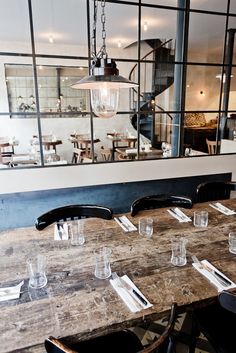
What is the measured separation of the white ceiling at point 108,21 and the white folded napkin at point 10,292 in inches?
123

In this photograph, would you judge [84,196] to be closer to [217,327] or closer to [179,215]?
[179,215]

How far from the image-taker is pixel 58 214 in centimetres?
194

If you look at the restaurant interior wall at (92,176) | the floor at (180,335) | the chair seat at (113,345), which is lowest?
the floor at (180,335)

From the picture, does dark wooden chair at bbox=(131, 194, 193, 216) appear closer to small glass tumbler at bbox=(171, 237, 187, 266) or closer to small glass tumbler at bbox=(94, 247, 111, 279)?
small glass tumbler at bbox=(171, 237, 187, 266)

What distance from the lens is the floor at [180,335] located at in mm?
1792

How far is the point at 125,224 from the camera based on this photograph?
A: 1.83 metres

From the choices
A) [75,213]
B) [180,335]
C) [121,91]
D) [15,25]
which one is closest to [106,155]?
[121,91]

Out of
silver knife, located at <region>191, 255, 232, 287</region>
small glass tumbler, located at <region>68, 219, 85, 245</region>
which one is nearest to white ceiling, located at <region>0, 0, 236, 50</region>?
small glass tumbler, located at <region>68, 219, 85, 245</region>

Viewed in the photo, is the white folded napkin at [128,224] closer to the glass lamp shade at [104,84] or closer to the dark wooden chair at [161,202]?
the dark wooden chair at [161,202]


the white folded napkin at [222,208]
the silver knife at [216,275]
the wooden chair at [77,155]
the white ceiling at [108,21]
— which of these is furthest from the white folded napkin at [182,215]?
the white ceiling at [108,21]

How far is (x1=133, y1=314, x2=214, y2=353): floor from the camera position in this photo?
1792 mm

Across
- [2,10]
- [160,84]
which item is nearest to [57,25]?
[2,10]

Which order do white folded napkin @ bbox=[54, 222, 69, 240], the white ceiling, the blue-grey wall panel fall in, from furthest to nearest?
the white ceiling, the blue-grey wall panel, white folded napkin @ bbox=[54, 222, 69, 240]

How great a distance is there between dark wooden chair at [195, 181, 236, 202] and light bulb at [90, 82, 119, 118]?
1.20 m
